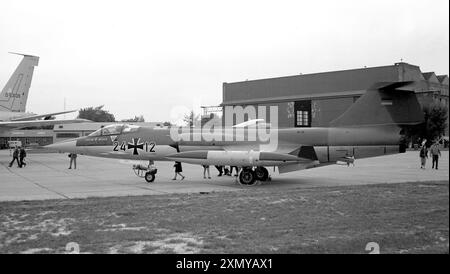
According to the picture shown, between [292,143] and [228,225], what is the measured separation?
9561mm

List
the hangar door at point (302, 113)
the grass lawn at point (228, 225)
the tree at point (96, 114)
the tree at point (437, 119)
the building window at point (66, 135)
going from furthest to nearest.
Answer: the tree at point (96, 114) → the building window at point (66, 135) → the hangar door at point (302, 113) → the tree at point (437, 119) → the grass lawn at point (228, 225)

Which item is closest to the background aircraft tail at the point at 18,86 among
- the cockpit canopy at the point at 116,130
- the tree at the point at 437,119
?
the cockpit canopy at the point at 116,130

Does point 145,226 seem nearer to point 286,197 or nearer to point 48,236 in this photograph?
point 48,236

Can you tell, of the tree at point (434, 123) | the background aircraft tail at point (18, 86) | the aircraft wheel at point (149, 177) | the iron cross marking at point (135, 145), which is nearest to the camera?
the tree at point (434, 123)

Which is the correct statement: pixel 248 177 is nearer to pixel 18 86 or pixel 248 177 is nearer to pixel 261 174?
pixel 261 174

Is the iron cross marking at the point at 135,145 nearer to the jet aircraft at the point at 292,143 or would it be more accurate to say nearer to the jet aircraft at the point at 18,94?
the jet aircraft at the point at 292,143

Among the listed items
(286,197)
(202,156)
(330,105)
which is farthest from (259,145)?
(330,105)

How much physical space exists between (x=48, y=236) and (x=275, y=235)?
138 inches

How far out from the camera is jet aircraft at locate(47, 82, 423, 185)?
1504cm

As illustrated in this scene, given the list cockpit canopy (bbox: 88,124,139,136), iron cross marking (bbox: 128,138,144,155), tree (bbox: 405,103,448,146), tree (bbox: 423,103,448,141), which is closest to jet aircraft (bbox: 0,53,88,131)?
cockpit canopy (bbox: 88,124,139,136)

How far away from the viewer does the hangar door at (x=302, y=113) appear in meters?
63.3

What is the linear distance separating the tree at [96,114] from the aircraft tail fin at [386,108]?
110 meters

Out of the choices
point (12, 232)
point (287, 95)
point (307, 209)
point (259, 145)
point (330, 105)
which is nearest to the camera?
point (12, 232)
